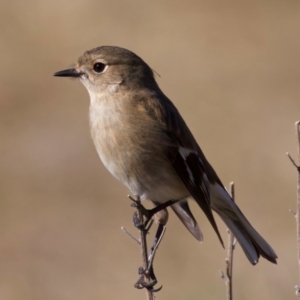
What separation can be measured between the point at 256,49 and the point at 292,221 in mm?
5322

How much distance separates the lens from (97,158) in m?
11.0

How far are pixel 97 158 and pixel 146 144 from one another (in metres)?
5.73

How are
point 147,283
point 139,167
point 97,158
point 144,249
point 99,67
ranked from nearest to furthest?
point 144,249
point 147,283
point 139,167
point 99,67
point 97,158

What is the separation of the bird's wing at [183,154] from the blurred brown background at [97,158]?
902 millimetres

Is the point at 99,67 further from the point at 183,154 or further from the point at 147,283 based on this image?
the point at 147,283

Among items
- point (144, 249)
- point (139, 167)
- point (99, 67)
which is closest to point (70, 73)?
point (99, 67)

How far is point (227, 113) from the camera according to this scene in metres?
11.6

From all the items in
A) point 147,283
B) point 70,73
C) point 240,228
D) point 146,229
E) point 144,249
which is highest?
point 70,73

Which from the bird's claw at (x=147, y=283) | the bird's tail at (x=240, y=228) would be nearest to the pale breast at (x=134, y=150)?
the bird's tail at (x=240, y=228)

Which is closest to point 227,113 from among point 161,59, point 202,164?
point 161,59

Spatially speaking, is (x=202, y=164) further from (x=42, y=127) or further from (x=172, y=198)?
(x=42, y=127)

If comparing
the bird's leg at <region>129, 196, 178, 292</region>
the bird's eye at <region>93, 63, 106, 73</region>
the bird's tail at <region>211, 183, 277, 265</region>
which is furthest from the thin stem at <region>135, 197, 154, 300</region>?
the bird's eye at <region>93, 63, 106, 73</region>

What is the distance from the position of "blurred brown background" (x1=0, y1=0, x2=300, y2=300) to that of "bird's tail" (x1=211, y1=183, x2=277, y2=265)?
0.36 metres

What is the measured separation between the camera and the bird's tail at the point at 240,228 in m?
5.52
